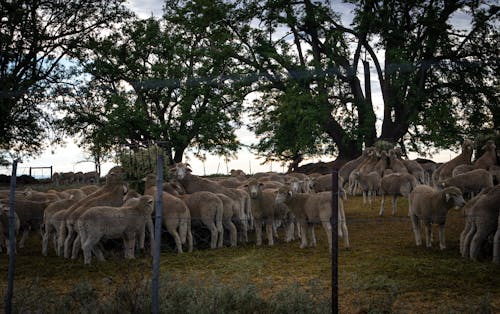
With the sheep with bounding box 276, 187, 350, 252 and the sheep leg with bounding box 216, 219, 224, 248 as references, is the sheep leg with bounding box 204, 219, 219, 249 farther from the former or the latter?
the sheep with bounding box 276, 187, 350, 252

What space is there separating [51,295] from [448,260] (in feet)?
21.7

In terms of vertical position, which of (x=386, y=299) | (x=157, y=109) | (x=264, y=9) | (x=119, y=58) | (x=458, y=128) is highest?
(x=264, y=9)

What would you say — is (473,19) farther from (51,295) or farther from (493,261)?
(51,295)

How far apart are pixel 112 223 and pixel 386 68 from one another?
2463 cm

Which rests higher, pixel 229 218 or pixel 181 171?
pixel 181 171

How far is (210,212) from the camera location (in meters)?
11.9

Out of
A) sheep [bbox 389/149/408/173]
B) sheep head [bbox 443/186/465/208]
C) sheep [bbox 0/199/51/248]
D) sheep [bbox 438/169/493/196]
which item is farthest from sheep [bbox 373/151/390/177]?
sheep [bbox 0/199/51/248]

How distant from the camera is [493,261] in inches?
370

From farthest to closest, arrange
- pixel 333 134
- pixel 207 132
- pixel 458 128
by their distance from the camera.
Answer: pixel 207 132 < pixel 333 134 < pixel 458 128

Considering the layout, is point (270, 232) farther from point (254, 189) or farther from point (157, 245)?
point (157, 245)

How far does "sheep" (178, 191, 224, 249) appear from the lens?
11859mm

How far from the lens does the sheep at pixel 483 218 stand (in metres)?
9.48

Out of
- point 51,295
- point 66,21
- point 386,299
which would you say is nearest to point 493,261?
point 386,299

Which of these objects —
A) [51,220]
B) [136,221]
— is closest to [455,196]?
[136,221]
